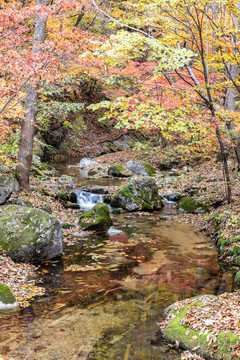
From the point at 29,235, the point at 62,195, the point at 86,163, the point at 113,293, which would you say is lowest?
the point at 113,293

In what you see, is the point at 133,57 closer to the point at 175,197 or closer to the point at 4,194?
the point at 4,194

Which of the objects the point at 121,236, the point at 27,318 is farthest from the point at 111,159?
the point at 27,318

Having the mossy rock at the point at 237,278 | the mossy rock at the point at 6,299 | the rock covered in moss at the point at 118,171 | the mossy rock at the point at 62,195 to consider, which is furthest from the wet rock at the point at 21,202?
the rock covered in moss at the point at 118,171

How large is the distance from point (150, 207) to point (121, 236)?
3.69 meters

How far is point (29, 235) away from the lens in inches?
280

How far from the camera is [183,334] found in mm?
4371

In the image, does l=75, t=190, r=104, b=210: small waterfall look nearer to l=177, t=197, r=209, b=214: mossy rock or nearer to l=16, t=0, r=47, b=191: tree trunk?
l=16, t=0, r=47, b=191: tree trunk

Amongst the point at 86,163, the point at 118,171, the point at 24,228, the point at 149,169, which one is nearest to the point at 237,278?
the point at 24,228

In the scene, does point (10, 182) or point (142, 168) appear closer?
point (10, 182)

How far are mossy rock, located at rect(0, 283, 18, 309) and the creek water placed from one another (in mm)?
185

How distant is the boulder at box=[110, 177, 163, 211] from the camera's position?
12.9m

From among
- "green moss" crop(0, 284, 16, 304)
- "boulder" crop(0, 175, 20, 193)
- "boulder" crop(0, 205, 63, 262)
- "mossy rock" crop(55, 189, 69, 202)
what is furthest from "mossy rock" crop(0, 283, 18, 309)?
"mossy rock" crop(55, 189, 69, 202)

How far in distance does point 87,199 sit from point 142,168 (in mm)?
7037

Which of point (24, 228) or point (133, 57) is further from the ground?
point (133, 57)
